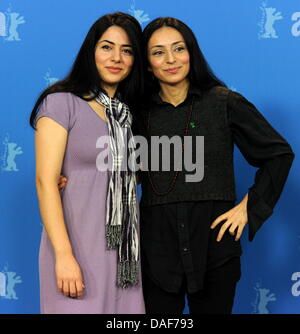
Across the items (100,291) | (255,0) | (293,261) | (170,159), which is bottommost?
(293,261)

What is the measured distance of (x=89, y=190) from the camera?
146 centimetres

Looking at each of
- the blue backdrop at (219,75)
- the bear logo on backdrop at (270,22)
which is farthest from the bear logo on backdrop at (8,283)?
the bear logo on backdrop at (270,22)

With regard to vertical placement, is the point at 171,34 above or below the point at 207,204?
above

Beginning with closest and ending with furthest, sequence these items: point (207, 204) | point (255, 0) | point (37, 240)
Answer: point (207, 204) → point (255, 0) → point (37, 240)

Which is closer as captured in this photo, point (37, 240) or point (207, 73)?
point (207, 73)

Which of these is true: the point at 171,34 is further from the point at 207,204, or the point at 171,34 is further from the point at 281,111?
the point at 281,111

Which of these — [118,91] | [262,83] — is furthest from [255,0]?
[118,91]

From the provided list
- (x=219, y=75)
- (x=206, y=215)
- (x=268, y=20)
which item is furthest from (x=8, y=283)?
(x=268, y=20)

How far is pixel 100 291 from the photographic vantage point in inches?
57.5

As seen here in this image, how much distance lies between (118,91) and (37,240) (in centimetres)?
98

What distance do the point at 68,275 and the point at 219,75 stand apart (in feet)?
3.83

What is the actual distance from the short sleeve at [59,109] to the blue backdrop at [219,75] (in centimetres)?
81

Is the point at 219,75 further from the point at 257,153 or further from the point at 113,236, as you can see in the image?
the point at 113,236

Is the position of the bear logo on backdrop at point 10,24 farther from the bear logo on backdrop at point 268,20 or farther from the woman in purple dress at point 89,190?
the bear logo on backdrop at point 268,20
